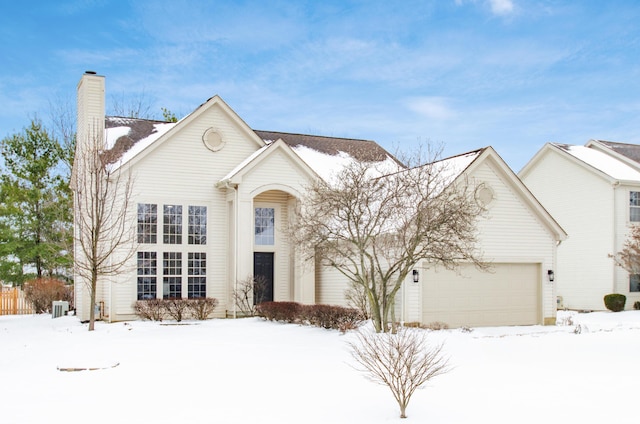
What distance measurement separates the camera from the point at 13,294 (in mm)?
30859

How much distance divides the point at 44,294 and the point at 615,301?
78.0 feet

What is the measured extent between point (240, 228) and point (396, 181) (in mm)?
6888

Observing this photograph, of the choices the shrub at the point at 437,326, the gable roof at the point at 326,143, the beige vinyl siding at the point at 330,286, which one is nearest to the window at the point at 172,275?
the beige vinyl siding at the point at 330,286

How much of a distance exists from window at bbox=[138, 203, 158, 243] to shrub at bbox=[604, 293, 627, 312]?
18.3m

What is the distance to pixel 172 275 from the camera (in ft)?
76.2

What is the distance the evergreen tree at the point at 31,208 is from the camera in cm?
3425

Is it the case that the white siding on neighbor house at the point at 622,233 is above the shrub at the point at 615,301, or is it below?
above

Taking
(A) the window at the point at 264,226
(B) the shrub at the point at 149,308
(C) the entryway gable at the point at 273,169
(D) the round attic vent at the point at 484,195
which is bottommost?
(B) the shrub at the point at 149,308

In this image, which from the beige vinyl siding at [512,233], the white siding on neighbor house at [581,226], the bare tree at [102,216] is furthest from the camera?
the white siding on neighbor house at [581,226]

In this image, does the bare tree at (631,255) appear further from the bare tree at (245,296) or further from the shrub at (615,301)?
the bare tree at (245,296)

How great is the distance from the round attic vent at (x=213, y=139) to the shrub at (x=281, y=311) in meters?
5.75

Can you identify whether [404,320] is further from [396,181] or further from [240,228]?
[240,228]

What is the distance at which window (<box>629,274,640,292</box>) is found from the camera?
97.8 ft

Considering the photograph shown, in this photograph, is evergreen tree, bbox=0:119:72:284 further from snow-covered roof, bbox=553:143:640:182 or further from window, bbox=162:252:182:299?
snow-covered roof, bbox=553:143:640:182
